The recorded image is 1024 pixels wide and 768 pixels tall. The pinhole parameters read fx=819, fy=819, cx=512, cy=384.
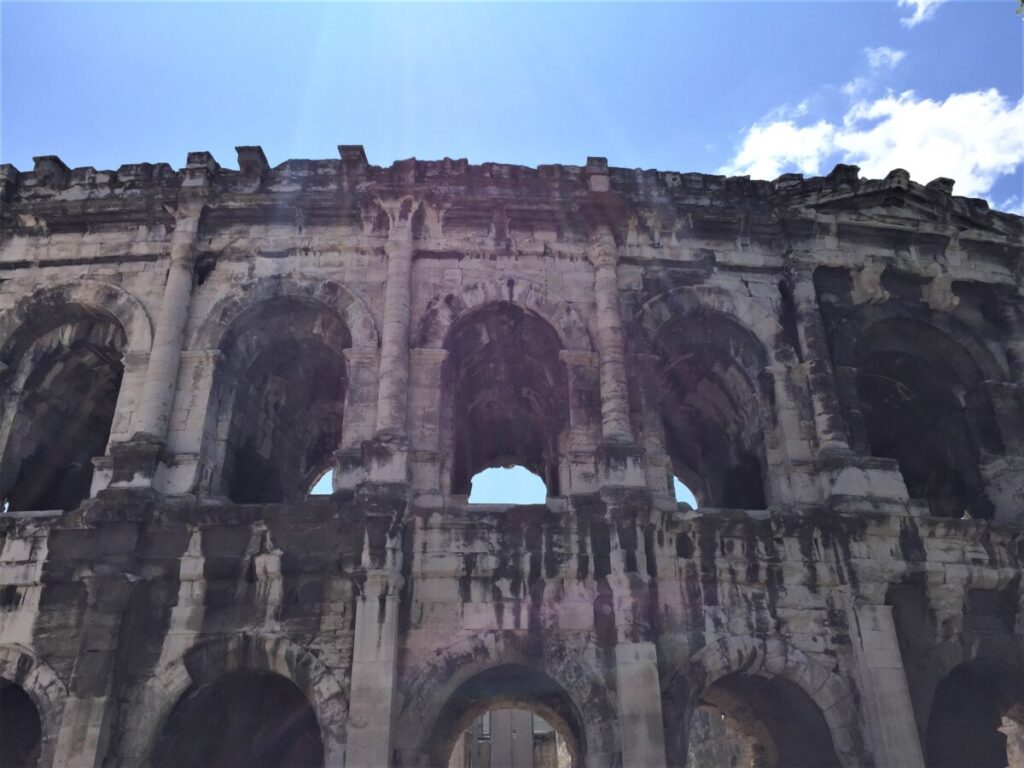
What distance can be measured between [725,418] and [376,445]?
5819 mm

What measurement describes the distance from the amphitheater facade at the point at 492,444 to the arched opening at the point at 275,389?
7 centimetres

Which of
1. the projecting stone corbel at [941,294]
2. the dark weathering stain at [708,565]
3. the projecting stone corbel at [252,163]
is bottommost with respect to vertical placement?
the dark weathering stain at [708,565]

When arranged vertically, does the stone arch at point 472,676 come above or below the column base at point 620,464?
below

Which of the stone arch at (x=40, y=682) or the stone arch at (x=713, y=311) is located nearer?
the stone arch at (x=40, y=682)

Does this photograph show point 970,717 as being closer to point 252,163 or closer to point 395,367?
point 395,367

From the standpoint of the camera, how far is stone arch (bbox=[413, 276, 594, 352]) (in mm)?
11164

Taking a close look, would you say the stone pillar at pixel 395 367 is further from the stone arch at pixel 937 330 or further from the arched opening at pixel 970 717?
the arched opening at pixel 970 717

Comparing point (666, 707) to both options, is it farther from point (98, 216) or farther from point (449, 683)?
point (98, 216)

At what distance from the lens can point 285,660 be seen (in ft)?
29.9

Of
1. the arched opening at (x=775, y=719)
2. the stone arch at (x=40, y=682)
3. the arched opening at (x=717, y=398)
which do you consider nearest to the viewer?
the stone arch at (x=40, y=682)

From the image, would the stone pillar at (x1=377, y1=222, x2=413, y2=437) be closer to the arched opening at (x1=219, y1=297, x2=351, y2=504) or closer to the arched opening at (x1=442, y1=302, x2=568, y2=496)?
the arched opening at (x1=442, y1=302, x2=568, y2=496)

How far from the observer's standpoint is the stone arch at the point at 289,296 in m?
11.1

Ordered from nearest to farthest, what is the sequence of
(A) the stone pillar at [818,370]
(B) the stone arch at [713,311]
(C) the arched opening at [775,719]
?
(C) the arched opening at [775,719] < (A) the stone pillar at [818,370] < (B) the stone arch at [713,311]

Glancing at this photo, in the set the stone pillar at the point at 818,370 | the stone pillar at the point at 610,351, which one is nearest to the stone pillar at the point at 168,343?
the stone pillar at the point at 610,351
